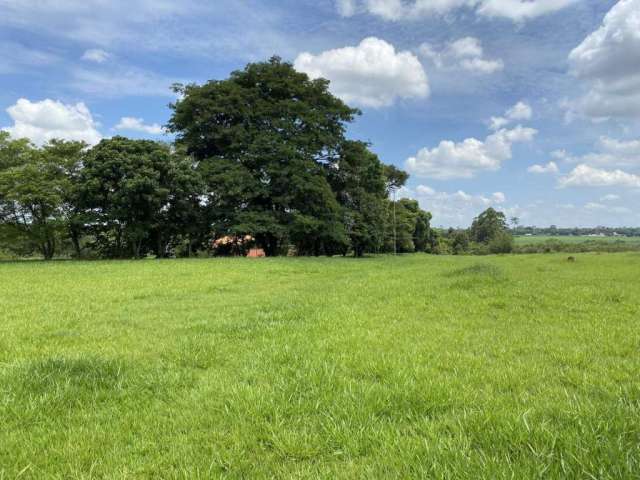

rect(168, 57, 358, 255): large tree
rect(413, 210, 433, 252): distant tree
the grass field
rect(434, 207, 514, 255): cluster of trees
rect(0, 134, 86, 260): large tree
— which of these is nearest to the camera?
the grass field

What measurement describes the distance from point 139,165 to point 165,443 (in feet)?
88.5

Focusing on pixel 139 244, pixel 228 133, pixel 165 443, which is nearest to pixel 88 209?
pixel 139 244

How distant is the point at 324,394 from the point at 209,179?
28278 mm

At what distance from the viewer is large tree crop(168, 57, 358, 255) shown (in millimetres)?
31125

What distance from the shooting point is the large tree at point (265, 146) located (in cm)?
3112

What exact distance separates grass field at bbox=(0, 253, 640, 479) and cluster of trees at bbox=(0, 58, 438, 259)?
67.4 ft

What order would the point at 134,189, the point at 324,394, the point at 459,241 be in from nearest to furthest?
1. the point at 324,394
2. the point at 134,189
3. the point at 459,241

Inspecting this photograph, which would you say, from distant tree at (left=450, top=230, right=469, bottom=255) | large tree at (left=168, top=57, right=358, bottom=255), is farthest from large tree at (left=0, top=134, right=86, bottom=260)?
distant tree at (left=450, top=230, right=469, bottom=255)

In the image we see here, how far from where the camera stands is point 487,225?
4318 inches

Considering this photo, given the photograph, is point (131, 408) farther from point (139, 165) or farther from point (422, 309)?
point (139, 165)

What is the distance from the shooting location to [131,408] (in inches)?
148

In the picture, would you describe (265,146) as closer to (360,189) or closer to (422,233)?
(360,189)

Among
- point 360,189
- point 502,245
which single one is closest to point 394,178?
point 360,189

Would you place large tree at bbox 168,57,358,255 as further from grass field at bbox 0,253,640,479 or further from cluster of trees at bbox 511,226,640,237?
cluster of trees at bbox 511,226,640,237
